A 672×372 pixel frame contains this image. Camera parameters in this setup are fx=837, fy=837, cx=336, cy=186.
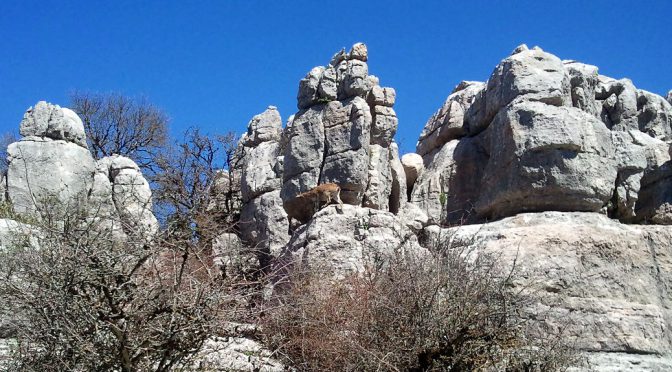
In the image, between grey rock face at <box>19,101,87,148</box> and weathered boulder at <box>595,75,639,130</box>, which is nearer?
grey rock face at <box>19,101,87,148</box>

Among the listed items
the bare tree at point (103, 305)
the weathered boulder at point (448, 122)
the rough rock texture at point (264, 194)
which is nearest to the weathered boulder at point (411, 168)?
the weathered boulder at point (448, 122)

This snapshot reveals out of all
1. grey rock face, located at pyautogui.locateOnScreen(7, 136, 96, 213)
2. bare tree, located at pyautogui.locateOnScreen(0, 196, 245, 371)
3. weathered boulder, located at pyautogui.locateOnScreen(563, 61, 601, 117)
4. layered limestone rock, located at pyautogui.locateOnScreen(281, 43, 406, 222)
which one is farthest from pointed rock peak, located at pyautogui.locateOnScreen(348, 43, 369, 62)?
bare tree, located at pyautogui.locateOnScreen(0, 196, 245, 371)

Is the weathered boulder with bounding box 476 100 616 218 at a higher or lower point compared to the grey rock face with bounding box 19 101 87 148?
lower

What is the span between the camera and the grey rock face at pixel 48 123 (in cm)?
1570

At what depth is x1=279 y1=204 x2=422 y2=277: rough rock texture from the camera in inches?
515

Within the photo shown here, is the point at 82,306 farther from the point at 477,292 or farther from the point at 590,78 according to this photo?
the point at 590,78

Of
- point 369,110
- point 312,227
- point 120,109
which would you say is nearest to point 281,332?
point 312,227

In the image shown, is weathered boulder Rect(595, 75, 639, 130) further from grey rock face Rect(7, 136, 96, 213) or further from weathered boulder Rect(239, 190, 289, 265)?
grey rock face Rect(7, 136, 96, 213)

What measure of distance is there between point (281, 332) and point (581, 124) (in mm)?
6165

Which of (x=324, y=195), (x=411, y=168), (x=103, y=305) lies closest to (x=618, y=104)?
(x=411, y=168)

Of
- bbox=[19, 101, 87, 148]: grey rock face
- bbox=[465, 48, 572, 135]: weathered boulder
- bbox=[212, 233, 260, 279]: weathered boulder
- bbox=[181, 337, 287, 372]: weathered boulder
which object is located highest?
bbox=[19, 101, 87, 148]: grey rock face

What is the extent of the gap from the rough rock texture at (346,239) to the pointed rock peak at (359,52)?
3272 mm

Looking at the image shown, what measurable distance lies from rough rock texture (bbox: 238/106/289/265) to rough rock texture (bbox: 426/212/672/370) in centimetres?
417

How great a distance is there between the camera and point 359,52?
51.9 ft
